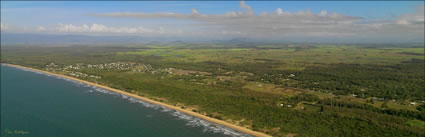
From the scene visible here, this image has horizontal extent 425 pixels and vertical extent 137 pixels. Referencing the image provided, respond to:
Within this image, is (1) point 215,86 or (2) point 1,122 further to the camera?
(1) point 215,86

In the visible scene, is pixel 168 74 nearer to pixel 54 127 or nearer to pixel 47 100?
pixel 47 100

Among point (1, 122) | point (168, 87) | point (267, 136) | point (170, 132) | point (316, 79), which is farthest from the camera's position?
point (316, 79)

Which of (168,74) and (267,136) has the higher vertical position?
(168,74)

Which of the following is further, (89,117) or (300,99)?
(300,99)

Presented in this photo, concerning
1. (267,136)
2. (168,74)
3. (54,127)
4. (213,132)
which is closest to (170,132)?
(213,132)

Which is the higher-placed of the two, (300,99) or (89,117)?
(300,99)

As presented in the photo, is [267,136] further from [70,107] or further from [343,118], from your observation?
[70,107]

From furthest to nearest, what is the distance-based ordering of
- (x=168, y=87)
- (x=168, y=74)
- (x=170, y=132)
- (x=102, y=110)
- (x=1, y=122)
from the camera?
(x=168, y=74) → (x=168, y=87) → (x=102, y=110) → (x=1, y=122) → (x=170, y=132)
